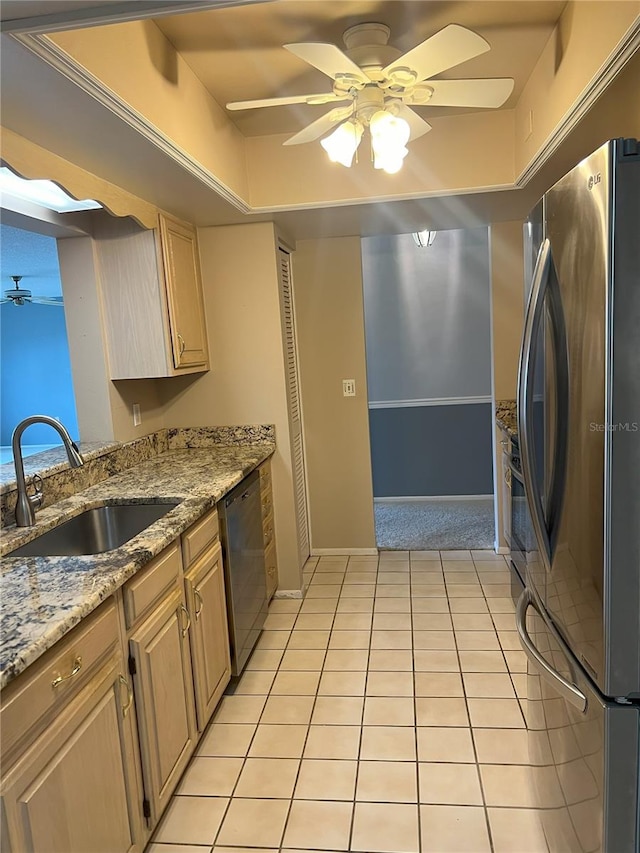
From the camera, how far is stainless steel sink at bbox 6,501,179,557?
2213 millimetres

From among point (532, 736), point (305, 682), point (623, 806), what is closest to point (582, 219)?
point (623, 806)

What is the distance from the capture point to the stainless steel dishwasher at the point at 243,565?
2.55 metres

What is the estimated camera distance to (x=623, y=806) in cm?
123

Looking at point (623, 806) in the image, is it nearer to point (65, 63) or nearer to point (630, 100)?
point (630, 100)

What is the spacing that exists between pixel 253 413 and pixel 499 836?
7.58 ft

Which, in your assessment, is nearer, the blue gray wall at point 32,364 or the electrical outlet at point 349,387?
the electrical outlet at point 349,387

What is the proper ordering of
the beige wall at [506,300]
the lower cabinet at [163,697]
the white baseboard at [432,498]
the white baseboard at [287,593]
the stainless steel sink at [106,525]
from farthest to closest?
1. the white baseboard at [432,498]
2. the beige wall at [506,300]
3. the white baseboard at [287,593]
4. the stainless steel sink at [106,525]
5. the lower cabinet at [163,697]

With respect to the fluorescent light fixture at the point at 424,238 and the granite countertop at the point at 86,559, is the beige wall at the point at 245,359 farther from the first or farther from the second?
the fluorescent light fixture at the point at 424,238

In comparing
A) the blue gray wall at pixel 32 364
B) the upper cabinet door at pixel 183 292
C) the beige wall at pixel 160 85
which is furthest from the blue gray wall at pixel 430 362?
the blue gray wall at pixel 32 364

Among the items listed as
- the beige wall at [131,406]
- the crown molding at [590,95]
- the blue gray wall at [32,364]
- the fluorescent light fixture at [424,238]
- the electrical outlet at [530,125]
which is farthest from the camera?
the blue gray wall at [32,364]

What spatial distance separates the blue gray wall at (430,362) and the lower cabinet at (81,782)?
157 inches

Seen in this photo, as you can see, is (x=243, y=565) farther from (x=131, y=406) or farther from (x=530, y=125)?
(x=530, y=125)

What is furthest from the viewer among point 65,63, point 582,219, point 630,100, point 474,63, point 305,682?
point 305,682

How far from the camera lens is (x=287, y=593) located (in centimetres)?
356
